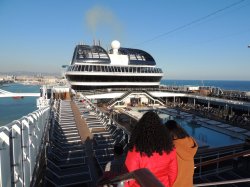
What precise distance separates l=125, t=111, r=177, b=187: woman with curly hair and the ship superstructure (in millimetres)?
39808

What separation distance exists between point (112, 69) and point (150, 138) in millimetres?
42333

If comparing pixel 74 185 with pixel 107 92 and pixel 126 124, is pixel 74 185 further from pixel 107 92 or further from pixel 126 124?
pixel 107 92

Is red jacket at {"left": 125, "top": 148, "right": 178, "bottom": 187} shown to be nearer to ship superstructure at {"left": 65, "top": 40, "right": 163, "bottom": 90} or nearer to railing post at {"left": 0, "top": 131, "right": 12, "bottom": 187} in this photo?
railing post at {"left": 0, "top": 131, "right": 12, "bottom": 187}

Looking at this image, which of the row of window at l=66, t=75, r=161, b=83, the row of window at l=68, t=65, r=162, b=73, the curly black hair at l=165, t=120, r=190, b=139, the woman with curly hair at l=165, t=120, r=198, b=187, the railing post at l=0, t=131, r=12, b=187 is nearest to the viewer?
the railing post at l=0, t=131, r=12, b=187

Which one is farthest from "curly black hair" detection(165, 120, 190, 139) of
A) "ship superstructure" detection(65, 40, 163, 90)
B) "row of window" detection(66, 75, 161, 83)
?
"row of window" detection(66, 75, 161, 83)

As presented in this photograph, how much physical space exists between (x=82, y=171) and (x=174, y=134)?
457 cm

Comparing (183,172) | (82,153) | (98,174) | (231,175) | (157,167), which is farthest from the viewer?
(231,175)

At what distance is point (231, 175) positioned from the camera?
594 inches

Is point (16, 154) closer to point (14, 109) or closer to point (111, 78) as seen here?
point (111, 78)

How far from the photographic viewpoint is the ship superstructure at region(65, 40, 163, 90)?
141 feet

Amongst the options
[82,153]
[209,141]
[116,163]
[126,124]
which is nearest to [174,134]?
[116,163]

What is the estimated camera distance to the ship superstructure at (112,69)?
43.0m

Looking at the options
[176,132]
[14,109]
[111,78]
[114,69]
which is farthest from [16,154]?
[14,109]

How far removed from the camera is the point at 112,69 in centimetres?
4481
